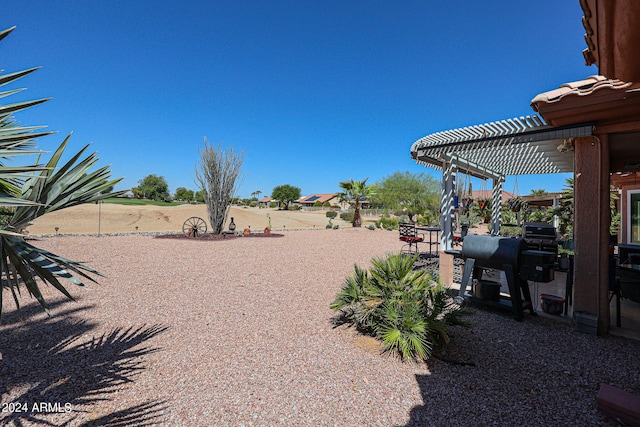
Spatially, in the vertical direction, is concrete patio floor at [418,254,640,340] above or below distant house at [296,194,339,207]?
below

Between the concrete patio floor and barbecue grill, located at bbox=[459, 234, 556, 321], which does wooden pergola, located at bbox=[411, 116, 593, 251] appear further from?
the concrete patio floor

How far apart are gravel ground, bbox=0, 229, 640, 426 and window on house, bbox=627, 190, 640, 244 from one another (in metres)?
8.37

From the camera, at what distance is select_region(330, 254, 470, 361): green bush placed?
9.53 feet

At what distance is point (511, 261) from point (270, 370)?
332cm

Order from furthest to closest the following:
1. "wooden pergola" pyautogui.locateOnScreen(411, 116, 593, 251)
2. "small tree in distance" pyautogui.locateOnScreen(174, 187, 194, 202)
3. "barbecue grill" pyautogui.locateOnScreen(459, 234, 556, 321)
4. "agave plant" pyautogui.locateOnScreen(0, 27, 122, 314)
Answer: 1. "small tree in distance" pyautogui.locateOnScreen(174, 187, 194, 202)
2. "wooden pergola" pyautogui.locateOnScreen(411, 116, 593, 251)
3. "barbecue grill" pyautogui.locateOnScreen(459, 234, 556, 321)
4. "agave plant" pyautogui.locateOnScreen(0, 27, 122, 314)

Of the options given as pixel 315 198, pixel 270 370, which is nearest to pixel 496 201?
pixel 270 370

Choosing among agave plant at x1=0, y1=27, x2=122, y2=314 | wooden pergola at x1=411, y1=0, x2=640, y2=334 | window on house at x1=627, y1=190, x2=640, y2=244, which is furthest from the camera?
window on house at x1=627, y1=190, x2=640, y2=244

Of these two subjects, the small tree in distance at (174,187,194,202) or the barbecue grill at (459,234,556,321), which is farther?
the small tree in distance at (174,187,194,202)

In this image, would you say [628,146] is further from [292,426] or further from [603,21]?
[292,426]

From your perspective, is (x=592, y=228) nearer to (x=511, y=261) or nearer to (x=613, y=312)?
(x=511, y=261)

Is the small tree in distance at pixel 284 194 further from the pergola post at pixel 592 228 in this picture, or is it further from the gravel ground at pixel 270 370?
the pergola post at pixel 592 228

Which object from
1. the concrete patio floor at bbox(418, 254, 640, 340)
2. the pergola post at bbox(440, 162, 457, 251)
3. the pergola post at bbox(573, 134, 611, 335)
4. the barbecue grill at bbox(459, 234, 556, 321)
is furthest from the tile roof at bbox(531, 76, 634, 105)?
the concrete patio floor at bbox(418, 254, 640, 340)

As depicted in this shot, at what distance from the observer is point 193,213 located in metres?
27.5

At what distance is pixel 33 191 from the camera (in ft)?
6.50
